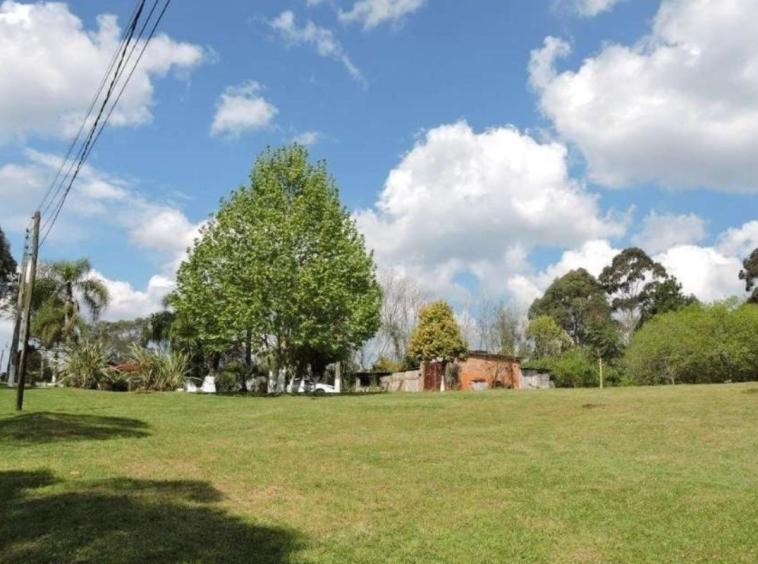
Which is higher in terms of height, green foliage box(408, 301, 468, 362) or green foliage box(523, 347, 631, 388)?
green foliage box(408, 301, 468, 362)

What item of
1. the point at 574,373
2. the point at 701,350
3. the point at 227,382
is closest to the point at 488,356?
the point at 574,373

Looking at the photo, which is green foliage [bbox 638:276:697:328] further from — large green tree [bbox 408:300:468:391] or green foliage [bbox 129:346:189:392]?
green foliage [bbox 129:346:189:392]

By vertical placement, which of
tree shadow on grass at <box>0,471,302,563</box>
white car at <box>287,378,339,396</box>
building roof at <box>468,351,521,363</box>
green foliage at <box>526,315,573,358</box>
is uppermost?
green foliage at <box>526,315,573,358</box>

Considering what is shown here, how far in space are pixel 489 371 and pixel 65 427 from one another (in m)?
44.2

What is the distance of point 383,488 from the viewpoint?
1130cm

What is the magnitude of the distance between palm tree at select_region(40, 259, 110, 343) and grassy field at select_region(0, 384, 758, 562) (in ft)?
93.5

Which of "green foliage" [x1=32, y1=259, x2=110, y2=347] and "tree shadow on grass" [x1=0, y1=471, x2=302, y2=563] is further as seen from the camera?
"green foliage" [x1=32, y1=259, x2=110, y2=347]

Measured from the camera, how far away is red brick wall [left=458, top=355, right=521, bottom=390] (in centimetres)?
5734

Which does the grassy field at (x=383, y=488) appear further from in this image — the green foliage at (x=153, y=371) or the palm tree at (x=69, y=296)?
the palm tree at (x=69, y=296)

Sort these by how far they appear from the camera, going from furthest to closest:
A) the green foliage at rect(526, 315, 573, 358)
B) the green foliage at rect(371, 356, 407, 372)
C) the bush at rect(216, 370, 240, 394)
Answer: the green foliage at rect(526, 315, 573, 358)
the green foliage at rect(371, 356, 407, 372)
the bush at rect(216, 370, 240, 394)

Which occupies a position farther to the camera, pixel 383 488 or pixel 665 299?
pixel 665 299

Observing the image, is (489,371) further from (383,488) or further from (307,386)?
(383,488)

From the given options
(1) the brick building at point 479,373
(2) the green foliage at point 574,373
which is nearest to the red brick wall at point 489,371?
(1) the brick building at point 479,373

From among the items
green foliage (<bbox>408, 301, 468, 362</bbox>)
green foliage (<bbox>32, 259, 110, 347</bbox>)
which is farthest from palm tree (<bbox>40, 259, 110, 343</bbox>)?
green foliage (<bbox>408, 301, 468, 362</bbox>)
